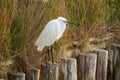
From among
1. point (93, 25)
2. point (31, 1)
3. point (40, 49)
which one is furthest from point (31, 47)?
point (93, 25)

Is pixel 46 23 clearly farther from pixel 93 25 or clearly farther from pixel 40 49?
pixel 93 25

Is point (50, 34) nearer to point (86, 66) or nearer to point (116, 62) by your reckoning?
point (86, 66)

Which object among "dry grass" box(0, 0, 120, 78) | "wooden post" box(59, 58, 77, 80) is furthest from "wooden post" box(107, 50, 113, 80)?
"wooden post" box(59, 58, 77, 80)

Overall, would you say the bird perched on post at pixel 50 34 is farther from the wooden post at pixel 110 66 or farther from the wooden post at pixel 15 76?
the wooden post at pixel 110 66

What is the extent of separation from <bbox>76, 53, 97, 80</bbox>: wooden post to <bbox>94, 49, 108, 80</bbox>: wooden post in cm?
23

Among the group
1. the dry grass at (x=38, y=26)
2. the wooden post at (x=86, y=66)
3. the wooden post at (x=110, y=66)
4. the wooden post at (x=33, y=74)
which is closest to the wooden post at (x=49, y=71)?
the wooden post at (x=33, y=74)

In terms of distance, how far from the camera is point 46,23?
5684mm

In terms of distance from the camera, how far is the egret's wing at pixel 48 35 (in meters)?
5.23

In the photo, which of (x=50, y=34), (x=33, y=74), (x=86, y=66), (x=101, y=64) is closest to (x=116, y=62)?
(x=101, y=64)

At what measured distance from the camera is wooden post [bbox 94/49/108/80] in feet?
19.5

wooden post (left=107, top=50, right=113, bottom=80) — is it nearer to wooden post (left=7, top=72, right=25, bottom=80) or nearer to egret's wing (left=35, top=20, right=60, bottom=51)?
egret's wing (left=35, top=20, right=60, bottom=51)

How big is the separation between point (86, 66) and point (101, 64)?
14.7 inches

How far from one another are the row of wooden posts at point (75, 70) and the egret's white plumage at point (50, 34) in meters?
0.27

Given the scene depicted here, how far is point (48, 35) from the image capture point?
17.4 ft
